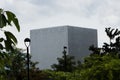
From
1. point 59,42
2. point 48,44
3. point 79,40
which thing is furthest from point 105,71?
point 48,44

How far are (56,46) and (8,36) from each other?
126985 millimetres

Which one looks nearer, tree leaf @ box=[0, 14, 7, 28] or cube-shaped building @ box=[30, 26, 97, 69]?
tree leaf @ box=[0, 14, 7, 28]

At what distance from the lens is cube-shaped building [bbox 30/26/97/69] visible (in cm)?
12656

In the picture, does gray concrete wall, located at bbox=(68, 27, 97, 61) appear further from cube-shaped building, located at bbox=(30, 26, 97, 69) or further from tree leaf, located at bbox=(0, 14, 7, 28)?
tree leaf, located at bbox=(0, 14, 7, 28)

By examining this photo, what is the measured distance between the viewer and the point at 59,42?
422ft

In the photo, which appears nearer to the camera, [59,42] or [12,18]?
[12,18]

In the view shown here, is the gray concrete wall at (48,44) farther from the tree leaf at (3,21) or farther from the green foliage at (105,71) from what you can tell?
the tree leaf at (3,21)

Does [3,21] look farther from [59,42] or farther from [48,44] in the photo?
[48,44]

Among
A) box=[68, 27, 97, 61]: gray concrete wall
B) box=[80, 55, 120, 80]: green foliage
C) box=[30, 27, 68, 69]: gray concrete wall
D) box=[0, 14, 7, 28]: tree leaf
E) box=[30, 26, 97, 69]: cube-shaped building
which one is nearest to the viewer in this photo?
box=[0, 14, 7, 28]: tree leaf

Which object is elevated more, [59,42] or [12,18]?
[59,42]

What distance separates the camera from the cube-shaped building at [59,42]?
126562mm

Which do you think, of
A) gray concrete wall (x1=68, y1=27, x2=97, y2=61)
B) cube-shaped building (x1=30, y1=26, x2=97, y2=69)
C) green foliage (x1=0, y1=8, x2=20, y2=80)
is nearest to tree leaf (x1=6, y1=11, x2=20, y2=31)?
green foliage (x1=0, y1=8, x2=20, y2=80)

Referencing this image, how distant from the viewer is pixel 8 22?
228cm

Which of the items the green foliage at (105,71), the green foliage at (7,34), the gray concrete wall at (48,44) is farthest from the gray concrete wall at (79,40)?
the green foliage at (7,34)
